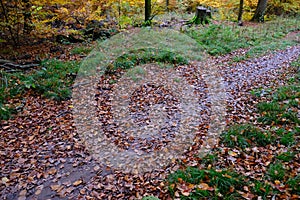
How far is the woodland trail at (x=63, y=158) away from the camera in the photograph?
13.8 ft

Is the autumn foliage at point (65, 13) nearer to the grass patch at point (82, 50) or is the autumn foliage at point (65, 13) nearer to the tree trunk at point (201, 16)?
the grass patch at point (82, 50)

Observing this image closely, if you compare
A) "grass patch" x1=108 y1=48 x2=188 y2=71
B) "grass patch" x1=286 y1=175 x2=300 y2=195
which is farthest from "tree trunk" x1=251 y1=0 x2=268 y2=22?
"grass patch" x1=286 y1=175 x2=300 y2=195

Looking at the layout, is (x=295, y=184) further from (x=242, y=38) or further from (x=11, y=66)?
(x=242, y=38)

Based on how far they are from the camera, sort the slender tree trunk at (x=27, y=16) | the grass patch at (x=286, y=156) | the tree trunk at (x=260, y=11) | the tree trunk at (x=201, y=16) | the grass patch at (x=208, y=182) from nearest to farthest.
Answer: the grass patch at (x=208, y=182) < the grass patch at (x=286, y=156) < the slender tree trunk at (x=27, y=16) < the tree trunk at (x=201, y=16) < the tree trunk at (x=260, y=11)

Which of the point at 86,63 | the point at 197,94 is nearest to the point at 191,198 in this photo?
the point at 197,94

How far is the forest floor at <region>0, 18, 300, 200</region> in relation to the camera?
394 centimetres

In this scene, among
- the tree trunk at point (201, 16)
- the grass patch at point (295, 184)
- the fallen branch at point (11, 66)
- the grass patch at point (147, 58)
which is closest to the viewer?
the grass patch at point (295, 184)

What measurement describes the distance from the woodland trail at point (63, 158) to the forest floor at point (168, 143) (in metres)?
0.02

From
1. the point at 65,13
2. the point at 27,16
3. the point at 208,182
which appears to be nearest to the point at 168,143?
the point at 208,182

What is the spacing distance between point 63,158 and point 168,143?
2.35 metres

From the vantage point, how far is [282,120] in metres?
5.35

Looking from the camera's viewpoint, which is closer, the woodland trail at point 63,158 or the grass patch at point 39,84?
the woodland trail at point 63,158

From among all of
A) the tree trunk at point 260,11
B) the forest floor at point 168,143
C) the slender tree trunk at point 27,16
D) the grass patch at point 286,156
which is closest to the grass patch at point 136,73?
the forest floor at point 168,143

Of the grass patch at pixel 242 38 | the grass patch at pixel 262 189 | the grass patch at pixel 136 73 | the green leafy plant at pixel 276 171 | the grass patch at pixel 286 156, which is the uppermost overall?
the grass patch at pixel 242 38
